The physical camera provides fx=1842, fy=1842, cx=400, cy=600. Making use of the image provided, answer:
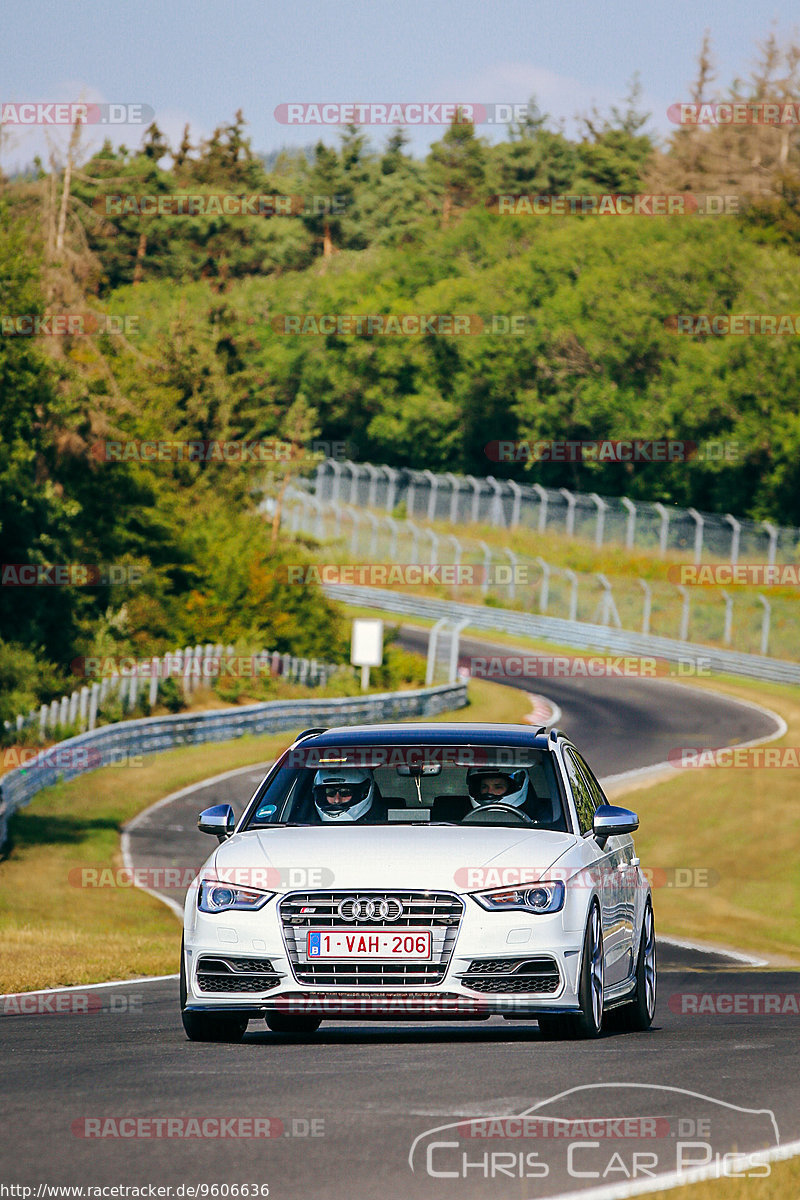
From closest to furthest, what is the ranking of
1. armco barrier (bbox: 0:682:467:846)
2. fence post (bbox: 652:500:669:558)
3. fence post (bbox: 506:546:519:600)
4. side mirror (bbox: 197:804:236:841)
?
side mirror (bbox: 197:804:236:841)
armco barrier (bbox: 0:682:467:846)
fence post (bbox: 652:500:669:558)
fence post (bbox: 506:546:519:600)

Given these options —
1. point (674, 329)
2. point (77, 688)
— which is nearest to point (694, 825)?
point (77, 688)

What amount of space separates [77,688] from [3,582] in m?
3.37

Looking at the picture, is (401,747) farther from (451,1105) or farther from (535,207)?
(535,207)

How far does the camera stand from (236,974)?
959cm

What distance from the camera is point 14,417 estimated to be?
4456 cm

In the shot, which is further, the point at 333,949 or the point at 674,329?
the point at 674,329

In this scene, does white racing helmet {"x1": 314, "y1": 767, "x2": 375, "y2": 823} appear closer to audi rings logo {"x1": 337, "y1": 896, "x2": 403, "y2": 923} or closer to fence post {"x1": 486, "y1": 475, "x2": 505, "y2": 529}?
audi rings logo {"x1": 337, "y1": 896, "x2": 403, "y2": 923}

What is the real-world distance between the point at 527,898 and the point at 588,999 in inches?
29.6

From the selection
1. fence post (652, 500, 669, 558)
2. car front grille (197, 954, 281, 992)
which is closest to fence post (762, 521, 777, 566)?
fence post (652, 500, 669, 558)

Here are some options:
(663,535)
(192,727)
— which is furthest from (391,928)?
(663,535)

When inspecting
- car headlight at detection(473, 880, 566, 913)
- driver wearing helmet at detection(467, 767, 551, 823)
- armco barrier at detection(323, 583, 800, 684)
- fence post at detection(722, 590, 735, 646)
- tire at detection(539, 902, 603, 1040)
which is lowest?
armco barrier at detection(323, 583, 800, 684)

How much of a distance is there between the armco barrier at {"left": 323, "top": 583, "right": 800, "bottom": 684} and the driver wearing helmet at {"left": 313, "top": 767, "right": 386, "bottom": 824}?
4849 centimetres

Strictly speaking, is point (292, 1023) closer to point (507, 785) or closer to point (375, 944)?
point (375, 944)

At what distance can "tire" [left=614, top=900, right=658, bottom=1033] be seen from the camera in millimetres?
11305
